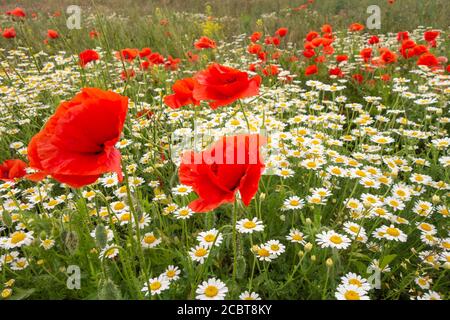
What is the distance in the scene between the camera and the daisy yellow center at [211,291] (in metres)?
1.40

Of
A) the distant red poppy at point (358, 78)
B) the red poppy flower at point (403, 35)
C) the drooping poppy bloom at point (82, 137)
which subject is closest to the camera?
the drooping poppy bloom at point (82, 137)

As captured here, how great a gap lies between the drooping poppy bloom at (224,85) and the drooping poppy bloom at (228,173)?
52cm

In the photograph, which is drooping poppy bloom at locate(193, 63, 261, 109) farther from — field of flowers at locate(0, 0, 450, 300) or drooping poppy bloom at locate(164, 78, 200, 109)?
drooping poppy bloom at locate(164, 78, 200, 109)

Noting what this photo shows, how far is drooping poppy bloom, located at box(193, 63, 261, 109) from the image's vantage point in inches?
61.0

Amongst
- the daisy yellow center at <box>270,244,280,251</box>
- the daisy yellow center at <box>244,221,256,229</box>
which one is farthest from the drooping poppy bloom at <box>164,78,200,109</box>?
the daisy yellow center at <box>270,244,280,251</box>

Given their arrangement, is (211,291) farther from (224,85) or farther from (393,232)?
(393,232)

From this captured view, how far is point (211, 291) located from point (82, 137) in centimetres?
78

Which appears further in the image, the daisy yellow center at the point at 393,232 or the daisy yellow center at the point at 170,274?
the daisy yellow center at the point at 393,232

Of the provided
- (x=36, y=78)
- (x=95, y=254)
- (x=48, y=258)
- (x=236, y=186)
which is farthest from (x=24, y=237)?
(x=36, y=78)

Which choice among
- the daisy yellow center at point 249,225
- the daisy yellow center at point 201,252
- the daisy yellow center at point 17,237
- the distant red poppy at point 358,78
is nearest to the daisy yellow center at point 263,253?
the daisy yellow center at point 249,225

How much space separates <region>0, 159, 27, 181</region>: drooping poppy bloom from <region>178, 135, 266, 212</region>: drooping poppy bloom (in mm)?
1216

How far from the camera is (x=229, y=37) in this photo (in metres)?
7.62

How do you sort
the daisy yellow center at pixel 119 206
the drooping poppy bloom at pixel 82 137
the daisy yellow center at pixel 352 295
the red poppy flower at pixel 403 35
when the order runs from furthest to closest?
the red poppy flower at pixel 403 35, the daisy yellow center at pixel 119 206, the daisy yellow center at pixel 352 295, the drooping poppy bloom at pixel 82 137

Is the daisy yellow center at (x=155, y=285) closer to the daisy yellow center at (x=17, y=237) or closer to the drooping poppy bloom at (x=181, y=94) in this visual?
the daisy yellow center at (x=17, y=237)
